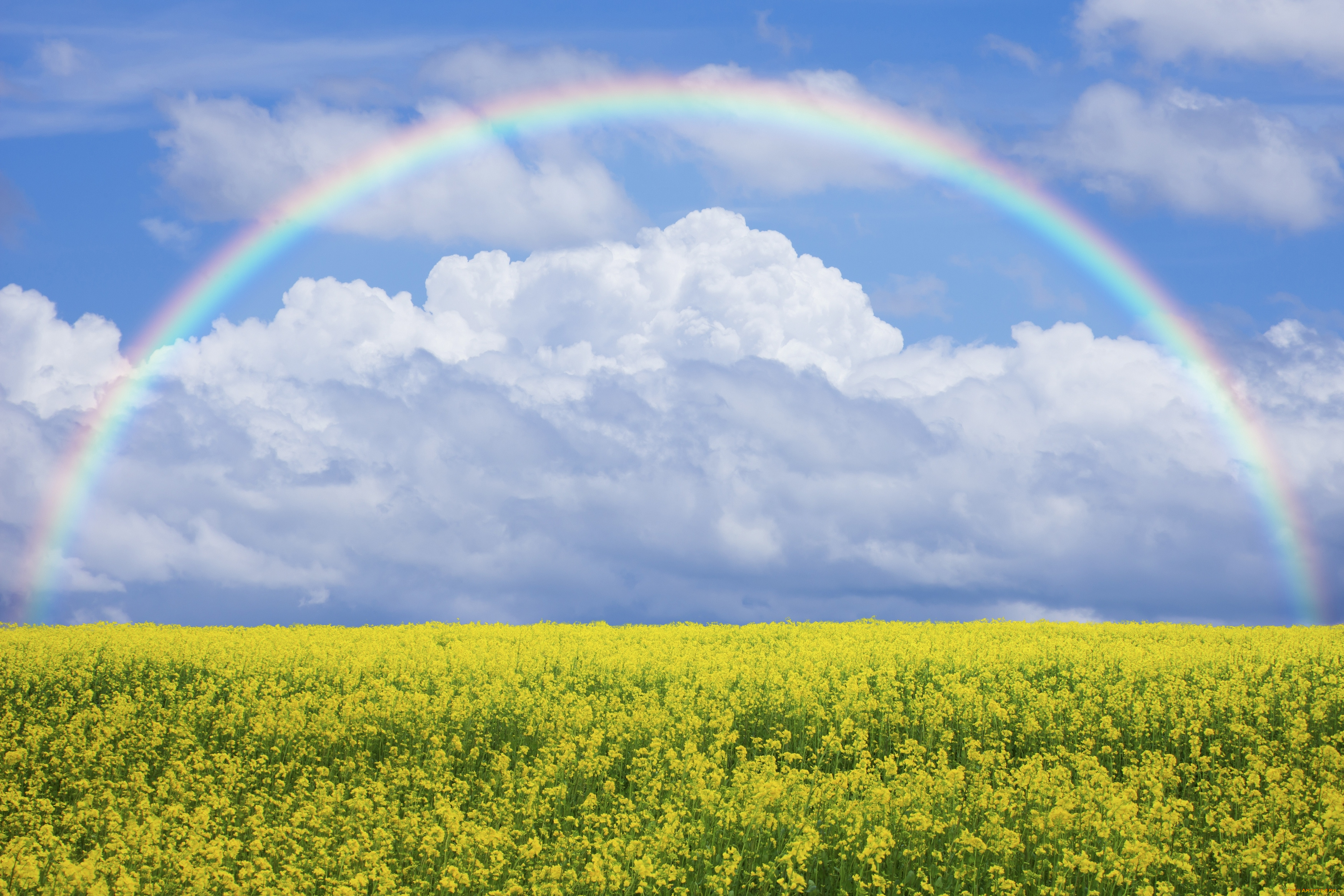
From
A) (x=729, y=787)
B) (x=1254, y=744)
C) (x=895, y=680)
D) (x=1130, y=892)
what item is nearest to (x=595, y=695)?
(x=729, y=787)

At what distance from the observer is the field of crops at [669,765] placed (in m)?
9.45

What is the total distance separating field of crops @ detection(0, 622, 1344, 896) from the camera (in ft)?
31.0

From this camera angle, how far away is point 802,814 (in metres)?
10.3

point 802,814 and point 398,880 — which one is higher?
point 802,814

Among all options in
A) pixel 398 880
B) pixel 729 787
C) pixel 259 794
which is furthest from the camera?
pixel 259 794

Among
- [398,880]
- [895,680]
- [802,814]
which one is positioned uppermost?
[895,680]

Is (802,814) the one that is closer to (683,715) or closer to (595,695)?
(683,715)

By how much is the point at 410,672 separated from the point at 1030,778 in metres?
10.8

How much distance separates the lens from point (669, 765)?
12.5 m

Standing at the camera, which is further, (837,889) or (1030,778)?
(1030,778)

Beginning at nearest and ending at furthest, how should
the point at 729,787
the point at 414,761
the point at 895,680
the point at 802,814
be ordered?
the point at 802,814 < the point at 729,787 < the point at 414,761 < the point at 895,680

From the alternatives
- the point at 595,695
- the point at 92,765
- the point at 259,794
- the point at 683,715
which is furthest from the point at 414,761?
the point at 92,765

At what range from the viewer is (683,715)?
1429cm

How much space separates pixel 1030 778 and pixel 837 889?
282 centimetres
